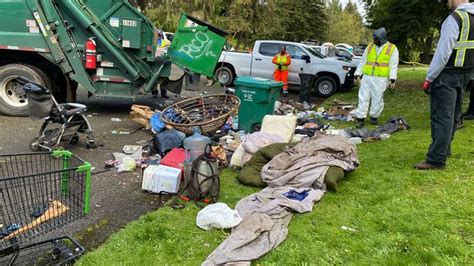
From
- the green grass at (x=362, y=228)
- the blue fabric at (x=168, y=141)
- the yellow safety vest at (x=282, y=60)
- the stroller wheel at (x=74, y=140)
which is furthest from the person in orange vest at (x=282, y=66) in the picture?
the green grass at (x=362, y=228)

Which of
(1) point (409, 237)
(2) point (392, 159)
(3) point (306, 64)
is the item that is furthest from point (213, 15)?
(1) point (409, 237)

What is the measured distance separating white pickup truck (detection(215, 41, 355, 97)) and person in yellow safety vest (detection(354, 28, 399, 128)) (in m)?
5.92

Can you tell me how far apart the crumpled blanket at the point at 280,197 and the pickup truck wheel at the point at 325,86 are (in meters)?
9.27

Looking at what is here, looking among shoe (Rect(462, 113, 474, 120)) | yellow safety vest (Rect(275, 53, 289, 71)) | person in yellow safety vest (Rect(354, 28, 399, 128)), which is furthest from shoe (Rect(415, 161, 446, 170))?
yellow safety vest (Rect(275, 53, 289, 71))

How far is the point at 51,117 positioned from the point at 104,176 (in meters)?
1.47

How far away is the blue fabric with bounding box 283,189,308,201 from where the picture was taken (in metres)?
4.34

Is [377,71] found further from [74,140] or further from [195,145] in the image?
[74,140]

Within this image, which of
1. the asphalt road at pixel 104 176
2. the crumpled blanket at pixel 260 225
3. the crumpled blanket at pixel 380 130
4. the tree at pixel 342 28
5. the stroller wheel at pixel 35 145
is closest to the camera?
the crumpled blanket at pixel 260 225

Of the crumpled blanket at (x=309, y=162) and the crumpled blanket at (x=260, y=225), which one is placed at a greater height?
the crumpled blanket at (x=309, y=162)

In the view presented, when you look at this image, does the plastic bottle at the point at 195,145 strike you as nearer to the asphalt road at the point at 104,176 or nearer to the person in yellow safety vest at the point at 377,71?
the asphalt road at the point at 104,176

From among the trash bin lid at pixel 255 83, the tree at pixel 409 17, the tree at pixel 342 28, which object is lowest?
the trash bin lid at pixel 255 83

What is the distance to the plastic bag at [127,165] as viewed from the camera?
Result: 5.51 m

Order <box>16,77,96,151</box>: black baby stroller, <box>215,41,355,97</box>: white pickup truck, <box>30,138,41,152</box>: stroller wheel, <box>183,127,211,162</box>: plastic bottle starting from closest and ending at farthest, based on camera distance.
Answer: <box>183,127,211,162</box>: plastic bottle → <box>16,77,96,151</box>: black baby stroller → <box>30,138,41,152</box>: stroller wheel → <box>215,41,355,97</box>: white pickup truck

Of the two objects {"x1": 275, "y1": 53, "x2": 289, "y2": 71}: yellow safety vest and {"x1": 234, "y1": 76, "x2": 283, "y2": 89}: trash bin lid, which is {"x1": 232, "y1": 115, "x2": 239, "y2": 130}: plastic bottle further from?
{"x1": 275, "y1": 53, "x2": 289, "y2": 71}: yellow safety vest
